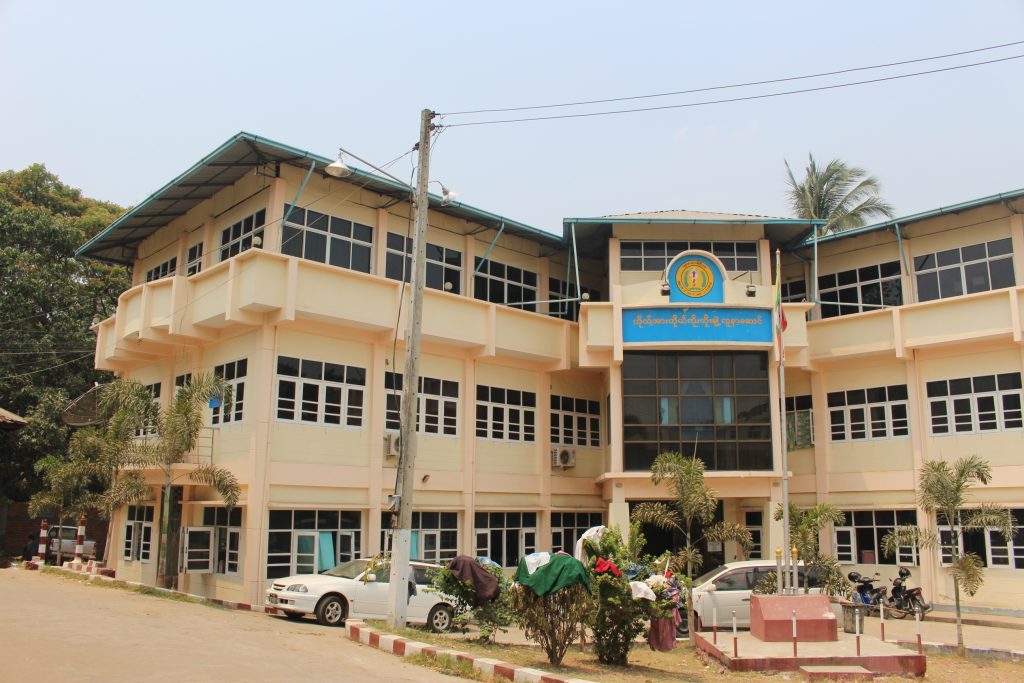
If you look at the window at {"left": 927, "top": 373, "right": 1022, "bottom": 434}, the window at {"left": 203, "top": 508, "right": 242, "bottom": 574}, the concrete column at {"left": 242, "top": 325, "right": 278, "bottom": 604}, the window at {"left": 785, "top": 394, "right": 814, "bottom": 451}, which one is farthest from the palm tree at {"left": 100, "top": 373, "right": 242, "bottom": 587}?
the window at {"left": 927, "top": 373, "right": 1022, "bottom": 434}

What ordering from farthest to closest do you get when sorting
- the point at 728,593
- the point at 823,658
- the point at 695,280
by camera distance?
1. the point at 695,280
2. the point at 728,593
3. the point at 823,658

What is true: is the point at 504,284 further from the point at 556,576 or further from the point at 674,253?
the point at 556,576

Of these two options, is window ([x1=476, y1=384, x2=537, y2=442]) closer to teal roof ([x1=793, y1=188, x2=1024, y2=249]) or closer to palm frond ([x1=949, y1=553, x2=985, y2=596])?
teal roof ([x1=793, y1=188, x2=1024, y2=249])

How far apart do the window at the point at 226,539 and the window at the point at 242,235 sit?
20.6 feet

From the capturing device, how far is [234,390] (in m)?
20.0

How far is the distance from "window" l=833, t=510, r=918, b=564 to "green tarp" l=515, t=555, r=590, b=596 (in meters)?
14.7

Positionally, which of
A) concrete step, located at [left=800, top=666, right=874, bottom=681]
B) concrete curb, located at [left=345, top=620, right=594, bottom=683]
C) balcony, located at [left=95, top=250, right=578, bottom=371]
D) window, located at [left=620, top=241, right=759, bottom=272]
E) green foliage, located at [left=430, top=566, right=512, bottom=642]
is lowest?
concrete step, located at [left=800, top=666, right=874, bottom=681]

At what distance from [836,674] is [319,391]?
12.6 metres

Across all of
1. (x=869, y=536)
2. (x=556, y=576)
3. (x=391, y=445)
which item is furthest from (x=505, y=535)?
(x=556, y=576)

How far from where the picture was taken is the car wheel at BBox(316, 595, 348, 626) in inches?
616

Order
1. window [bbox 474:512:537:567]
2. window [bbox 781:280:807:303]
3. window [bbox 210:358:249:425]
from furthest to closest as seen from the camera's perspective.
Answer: window [bbox 781:280:807:303]
window [bbox 474:512:537:567]
window [bbox 210:358:249:425]

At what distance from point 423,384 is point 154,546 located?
8.16 m

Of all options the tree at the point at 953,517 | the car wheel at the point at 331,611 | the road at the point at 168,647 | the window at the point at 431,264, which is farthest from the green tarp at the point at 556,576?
the window at the point at 431,264

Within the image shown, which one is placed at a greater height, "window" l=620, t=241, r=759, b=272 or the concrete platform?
"window" l=620, t=241, r=759, b=272
